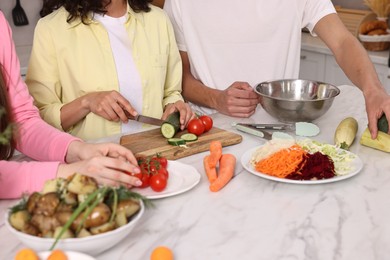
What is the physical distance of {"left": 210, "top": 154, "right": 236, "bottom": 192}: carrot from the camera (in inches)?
52.7

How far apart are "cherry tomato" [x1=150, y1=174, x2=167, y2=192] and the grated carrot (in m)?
0.26

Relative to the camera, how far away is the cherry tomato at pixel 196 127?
5.58 feet

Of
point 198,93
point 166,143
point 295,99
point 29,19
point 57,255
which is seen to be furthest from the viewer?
point 29,19

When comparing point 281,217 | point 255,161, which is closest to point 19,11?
point 255,161

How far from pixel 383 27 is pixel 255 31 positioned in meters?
1.73

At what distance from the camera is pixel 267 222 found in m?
1.18

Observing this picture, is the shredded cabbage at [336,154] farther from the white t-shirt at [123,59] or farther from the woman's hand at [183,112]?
the white t-shirt at [123,59]

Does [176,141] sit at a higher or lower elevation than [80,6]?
lower

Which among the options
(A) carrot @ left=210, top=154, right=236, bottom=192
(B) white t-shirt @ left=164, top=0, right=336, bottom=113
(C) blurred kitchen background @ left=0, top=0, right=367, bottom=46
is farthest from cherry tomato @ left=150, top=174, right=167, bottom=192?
(C) blurred kitchen background @ left=0, top=0, right=367, bottom=46

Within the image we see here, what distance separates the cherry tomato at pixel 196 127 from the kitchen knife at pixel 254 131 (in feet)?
0.46

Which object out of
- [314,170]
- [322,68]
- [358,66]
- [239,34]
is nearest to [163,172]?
[314,170]

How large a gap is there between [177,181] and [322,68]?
8.81 ft

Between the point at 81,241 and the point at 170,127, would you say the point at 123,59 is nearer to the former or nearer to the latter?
the point at 170,127

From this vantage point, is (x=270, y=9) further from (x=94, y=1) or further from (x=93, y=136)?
(x=93, y=136)
